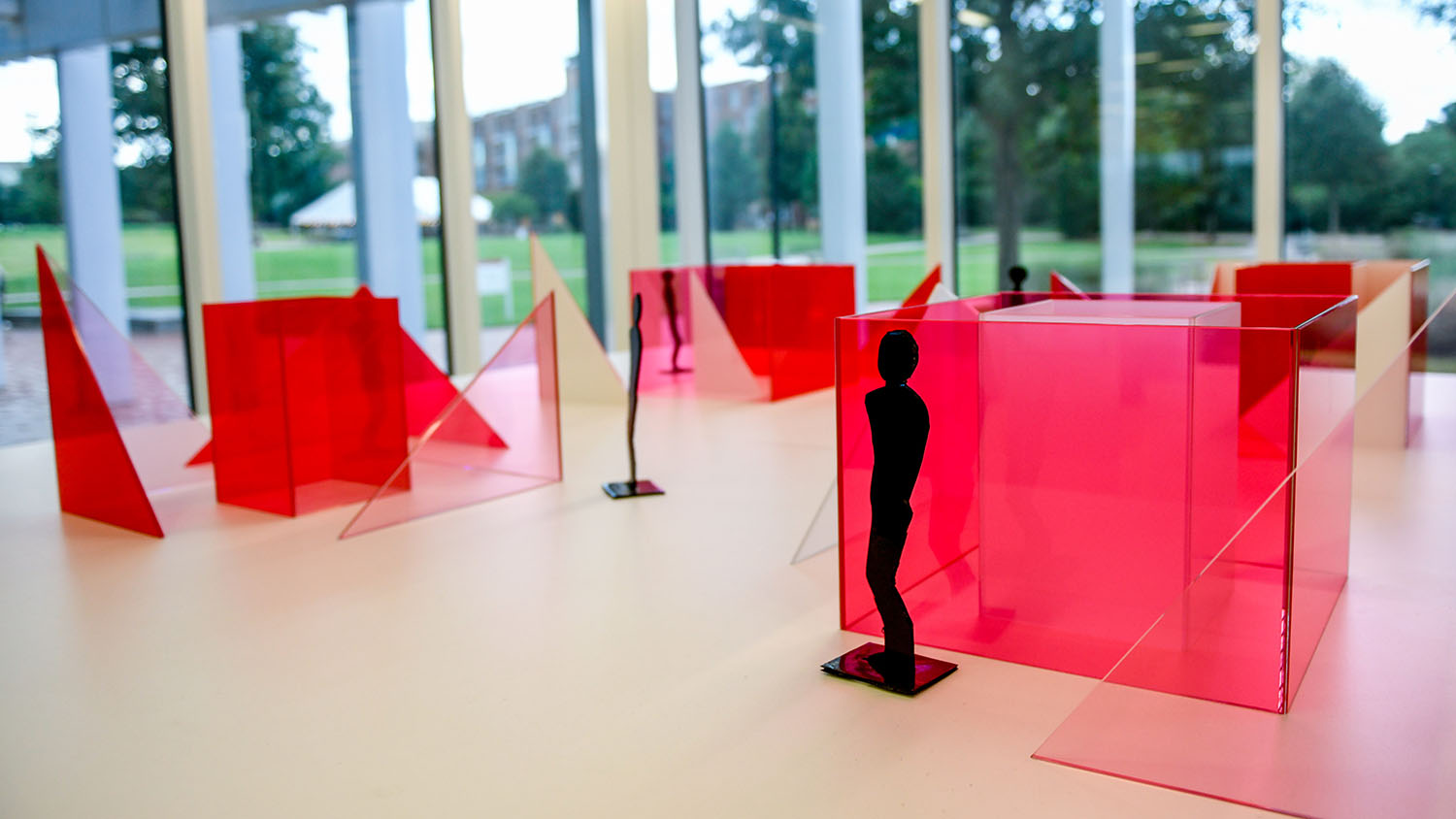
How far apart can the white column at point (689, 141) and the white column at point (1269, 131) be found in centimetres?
414

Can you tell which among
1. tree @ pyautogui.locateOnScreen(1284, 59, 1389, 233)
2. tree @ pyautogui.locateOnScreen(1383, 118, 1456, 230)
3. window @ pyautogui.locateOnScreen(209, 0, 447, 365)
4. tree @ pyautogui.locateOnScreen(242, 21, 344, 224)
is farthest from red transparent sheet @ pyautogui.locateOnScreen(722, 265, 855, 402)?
tree @ pyautogui.locateOnScreen(1383, 118, 1456, 230)

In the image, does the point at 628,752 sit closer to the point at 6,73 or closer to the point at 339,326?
the point at 339,326

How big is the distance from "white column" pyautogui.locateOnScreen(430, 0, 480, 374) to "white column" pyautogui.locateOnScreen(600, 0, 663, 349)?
52.3 inches

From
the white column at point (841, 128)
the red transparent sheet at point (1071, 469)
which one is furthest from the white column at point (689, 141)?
the red transparent sheet at point (1071, 469)

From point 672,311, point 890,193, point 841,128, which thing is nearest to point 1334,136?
point 890,193

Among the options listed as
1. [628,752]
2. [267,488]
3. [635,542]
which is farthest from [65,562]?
[628,752]

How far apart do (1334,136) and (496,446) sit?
573 cm

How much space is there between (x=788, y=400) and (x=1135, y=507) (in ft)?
14.2

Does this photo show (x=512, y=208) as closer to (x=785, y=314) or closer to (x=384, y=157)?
(x=384, y=157)

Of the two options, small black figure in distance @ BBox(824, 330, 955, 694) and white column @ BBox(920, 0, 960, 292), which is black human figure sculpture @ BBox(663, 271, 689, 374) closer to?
white column @ BBox(920, 0, 960, 292)

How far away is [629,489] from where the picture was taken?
460 centimetres

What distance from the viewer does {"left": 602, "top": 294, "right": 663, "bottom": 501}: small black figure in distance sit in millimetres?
4402

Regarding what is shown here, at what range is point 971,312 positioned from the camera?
3.25 meters

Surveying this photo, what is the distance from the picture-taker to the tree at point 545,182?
8.99 meters
